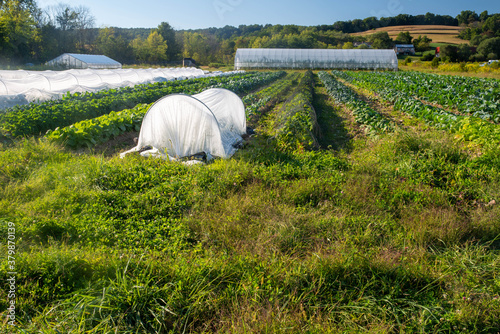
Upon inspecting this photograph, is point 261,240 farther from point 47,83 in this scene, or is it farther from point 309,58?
point 309,58

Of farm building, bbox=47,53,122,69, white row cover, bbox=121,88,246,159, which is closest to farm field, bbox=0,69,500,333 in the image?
white row cover, bbox=121,88,246,159

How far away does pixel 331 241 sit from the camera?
3377 millimetres

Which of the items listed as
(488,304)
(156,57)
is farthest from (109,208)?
(156,57)

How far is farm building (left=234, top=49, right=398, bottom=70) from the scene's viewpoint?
139ft

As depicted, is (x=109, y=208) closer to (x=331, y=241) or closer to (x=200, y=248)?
(x=200, y=248)

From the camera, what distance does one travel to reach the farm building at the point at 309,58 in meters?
42.4

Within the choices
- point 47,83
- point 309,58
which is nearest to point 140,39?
point 309,58

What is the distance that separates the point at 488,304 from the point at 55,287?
150 inches

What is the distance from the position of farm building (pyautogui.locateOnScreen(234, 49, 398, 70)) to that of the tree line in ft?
58.3

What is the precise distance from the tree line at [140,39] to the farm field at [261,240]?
139 feet

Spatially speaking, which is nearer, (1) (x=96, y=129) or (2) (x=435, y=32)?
(1) (x=96, y=129)

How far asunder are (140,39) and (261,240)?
231 feet

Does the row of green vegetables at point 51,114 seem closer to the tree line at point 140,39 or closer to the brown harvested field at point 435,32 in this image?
the tree line at point 140,39

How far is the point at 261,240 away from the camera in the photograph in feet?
11.0
